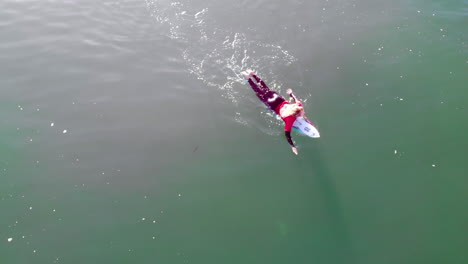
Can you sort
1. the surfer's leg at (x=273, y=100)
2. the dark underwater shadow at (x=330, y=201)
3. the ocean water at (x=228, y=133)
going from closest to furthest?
the dark underwater shadow at (x=330, y=201) < the ocean water at (x=228, y=133) < the surfer's leg at (x=273, y=100)

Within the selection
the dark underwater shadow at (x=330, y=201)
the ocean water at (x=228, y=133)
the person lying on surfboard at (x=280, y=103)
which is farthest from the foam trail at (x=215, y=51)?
the dark underwater shadow at (x=330, y=201)

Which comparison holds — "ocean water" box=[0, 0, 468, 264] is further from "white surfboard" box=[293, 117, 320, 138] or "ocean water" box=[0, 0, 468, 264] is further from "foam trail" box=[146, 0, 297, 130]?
"white surfboard" box=[293, 117, 320, 138]

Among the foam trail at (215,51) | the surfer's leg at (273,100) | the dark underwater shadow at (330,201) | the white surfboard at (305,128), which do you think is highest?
the foam trail at (215,51)

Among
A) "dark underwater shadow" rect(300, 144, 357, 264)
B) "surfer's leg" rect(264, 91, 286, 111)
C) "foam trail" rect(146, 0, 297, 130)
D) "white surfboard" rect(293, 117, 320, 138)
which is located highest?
"foam trail" rect(146, 0, 297, 130)

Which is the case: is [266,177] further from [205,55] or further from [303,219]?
[205,55]

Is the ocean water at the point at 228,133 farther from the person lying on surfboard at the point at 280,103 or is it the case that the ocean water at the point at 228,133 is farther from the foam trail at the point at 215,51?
the person lying on surfboard at the point at 280,103

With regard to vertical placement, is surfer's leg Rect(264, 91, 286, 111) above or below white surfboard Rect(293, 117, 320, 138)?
above

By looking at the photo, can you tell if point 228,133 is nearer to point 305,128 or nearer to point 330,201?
point 305,128

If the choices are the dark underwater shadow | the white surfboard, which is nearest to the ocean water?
the dark underwater shadow
